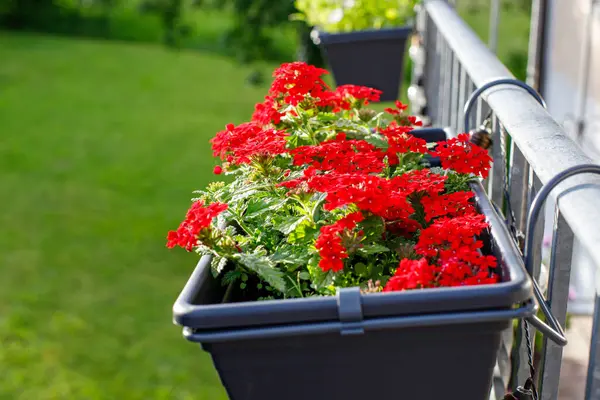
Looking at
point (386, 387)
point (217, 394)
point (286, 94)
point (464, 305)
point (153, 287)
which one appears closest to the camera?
point (464, 305)

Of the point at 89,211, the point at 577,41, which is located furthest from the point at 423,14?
the point at 89,211

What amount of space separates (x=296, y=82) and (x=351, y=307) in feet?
2.96

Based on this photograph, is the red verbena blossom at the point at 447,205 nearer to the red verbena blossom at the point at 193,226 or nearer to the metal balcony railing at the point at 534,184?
the metal balcony railing at the point at 534,184

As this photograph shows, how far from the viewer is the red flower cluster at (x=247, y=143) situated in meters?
1.59

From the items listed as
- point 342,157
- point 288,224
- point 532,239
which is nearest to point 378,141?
point 342,157

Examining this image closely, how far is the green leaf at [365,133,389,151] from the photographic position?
1750mm

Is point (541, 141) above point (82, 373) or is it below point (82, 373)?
above

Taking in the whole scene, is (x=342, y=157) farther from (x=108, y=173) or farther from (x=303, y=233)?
(x=108, y=173)

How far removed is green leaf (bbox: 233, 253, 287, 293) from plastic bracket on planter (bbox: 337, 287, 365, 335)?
0.72 ft

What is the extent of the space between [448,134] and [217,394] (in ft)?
11.7

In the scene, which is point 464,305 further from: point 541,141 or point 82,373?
point 82,373

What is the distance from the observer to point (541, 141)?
129 centimetres

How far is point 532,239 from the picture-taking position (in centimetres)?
134

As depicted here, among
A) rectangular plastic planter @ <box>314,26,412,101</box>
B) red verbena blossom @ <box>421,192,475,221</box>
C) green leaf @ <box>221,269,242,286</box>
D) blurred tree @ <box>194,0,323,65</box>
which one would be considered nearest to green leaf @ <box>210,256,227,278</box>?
green leaf @ <box>221,269,242,286</box>
